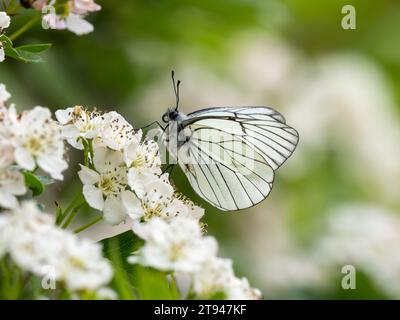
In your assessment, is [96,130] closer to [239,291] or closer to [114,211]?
[114,211]

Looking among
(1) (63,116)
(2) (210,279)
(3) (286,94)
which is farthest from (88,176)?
(3) (286,94)

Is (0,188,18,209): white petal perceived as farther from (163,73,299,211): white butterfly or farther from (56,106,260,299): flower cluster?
(163,73,299,211): white butterfly

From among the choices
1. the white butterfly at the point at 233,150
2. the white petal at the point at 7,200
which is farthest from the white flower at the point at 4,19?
the white butterfly at the point at 233,150

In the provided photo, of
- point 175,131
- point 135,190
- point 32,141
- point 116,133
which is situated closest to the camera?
point 32,141

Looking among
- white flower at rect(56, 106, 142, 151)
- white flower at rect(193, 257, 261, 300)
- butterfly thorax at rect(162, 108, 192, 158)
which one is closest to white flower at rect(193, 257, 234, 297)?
white flower at rect(193, 257, 261, 300)

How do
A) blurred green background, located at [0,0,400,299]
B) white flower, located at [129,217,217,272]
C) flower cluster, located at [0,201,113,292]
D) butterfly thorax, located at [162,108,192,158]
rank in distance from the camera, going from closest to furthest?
1. flower cluster, located at [0,201,113,292]
2. white flower, located at [129,217,217,272]
3. butterfly thorax, located at [162,108,192,158]
4. blurred green background, located at [0,0,400,299]
